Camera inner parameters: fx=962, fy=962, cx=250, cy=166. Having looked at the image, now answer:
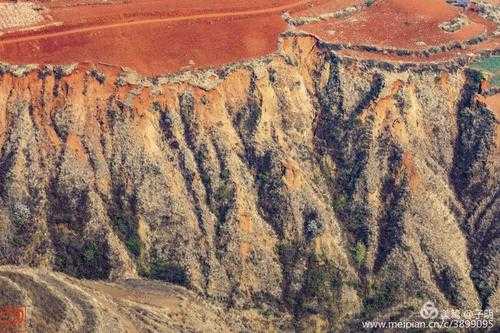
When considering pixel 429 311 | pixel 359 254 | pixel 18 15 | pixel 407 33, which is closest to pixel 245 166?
pixel 359 254

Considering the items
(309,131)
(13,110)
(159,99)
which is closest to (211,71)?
(159,99)

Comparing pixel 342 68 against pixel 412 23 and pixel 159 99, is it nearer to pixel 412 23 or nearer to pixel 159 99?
pixel 412 23

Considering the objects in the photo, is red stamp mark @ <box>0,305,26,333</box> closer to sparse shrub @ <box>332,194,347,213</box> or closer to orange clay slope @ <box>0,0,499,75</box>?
orange clay slope @ <box>0,0,499,75</box>

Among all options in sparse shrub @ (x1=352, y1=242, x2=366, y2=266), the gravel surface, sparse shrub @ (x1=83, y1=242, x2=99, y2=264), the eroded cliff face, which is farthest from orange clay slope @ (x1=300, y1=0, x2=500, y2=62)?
sparse shrub @ (x1=83, y1=242, x2=99, y2=264)

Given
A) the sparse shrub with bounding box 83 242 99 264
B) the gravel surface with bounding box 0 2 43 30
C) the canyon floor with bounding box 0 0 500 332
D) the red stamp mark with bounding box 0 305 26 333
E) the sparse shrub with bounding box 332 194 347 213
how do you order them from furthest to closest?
1. the gravel surface with bounding box 0 2 43 30
2. the sparse shrub with bounding box 332 194 347 213
3. the canyon floor with bounding box 0 0 500 332
4. the sparse shrub with bounding box 83 242 99 264
5. the red stamp mark with bounding box 0 305 26 333

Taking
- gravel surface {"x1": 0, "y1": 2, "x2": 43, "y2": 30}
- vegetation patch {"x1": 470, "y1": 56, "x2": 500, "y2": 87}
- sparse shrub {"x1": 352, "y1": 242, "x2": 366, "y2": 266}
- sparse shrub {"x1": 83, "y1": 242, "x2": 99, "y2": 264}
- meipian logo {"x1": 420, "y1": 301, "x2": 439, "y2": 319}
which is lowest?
meipian logo {"x1": 420, "y1": 301, "x2": 439, "y2": 319}

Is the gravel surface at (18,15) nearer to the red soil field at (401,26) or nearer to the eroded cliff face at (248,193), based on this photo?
the eroded cliff face at (248,193)

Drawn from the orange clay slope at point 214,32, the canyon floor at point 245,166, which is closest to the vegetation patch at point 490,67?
the canyon floor at point 245,166

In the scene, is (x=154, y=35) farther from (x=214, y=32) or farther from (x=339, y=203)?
(x=339, y=203)
